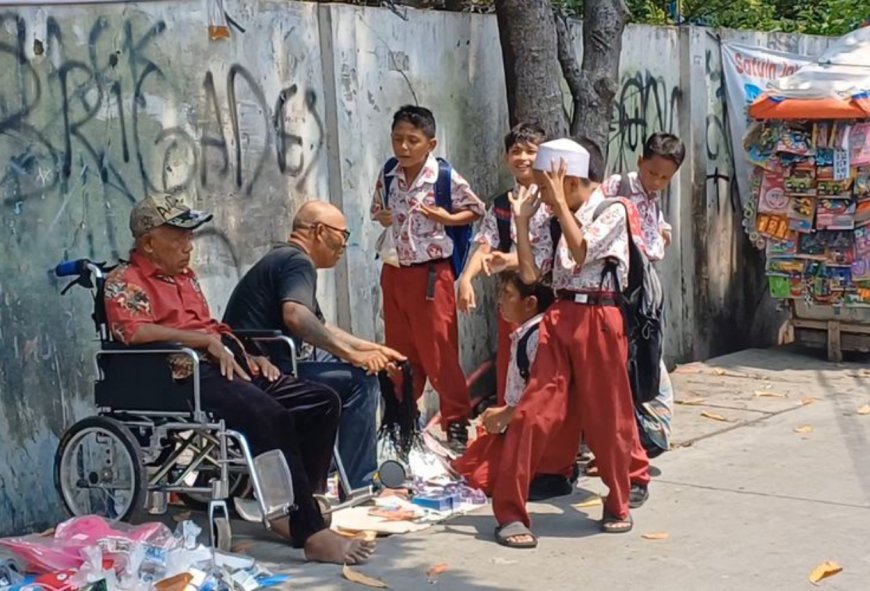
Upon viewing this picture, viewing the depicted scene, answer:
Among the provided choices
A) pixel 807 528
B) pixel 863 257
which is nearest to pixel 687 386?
pixel 863 257

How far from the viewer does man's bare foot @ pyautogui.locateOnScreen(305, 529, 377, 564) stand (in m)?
5.23

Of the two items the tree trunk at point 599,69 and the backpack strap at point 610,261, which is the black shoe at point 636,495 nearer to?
the backpack strap at point 610,261

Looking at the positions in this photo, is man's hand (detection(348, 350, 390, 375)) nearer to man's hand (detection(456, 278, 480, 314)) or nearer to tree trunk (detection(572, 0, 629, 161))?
man's hand (detection(456, 278, 480, 314))

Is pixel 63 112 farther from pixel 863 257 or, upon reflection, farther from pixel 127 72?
pixel 863 257

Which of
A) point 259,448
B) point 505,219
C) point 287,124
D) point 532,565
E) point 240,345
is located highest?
point 287,124

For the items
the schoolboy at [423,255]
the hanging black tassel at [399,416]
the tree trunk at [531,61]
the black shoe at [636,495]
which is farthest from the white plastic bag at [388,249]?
the black shoe at [636,495]

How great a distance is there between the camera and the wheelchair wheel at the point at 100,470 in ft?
17.1

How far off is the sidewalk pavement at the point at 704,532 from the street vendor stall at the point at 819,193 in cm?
164

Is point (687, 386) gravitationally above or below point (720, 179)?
below

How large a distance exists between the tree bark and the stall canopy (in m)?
1.49

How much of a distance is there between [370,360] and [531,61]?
259 centimetres

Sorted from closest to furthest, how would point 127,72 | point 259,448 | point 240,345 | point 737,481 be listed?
1. point 259,448
2. point 240,345
3. point 127,72
4. point 737,481

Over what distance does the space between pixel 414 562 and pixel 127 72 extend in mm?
2452

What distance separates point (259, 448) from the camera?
5.27m
